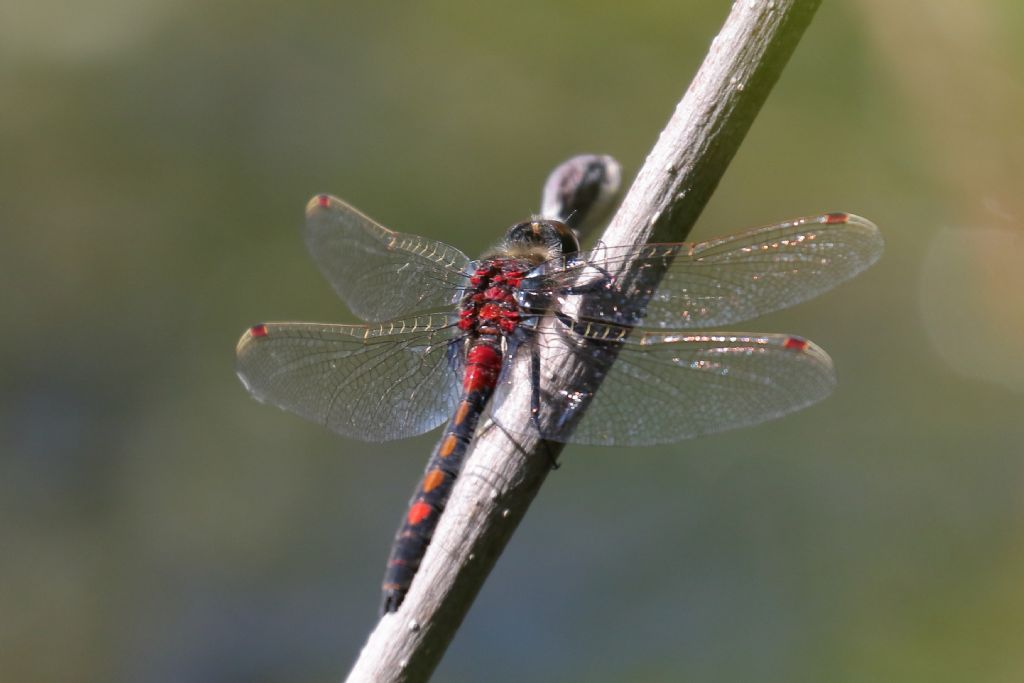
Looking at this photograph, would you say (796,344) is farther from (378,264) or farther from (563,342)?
(378,264)

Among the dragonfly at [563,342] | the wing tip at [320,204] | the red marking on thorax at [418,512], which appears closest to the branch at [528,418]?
the dragonfly at [563,342]

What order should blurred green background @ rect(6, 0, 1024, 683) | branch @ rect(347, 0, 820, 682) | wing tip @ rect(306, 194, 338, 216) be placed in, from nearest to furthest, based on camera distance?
branch @ rect(347, 0, 820, 682) < wing tip @ rect(306, 194, 338, 216) < blurred green background @ rect(6, 0, 1024, 683)

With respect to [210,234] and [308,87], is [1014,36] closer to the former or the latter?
[308,87]

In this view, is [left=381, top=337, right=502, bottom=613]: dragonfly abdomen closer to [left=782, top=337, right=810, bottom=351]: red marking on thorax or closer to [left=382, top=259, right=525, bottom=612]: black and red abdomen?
[left=382, top=259, right=525, bottom=612]: black and red abdomen

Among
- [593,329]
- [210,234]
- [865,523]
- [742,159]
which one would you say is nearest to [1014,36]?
[742,159]

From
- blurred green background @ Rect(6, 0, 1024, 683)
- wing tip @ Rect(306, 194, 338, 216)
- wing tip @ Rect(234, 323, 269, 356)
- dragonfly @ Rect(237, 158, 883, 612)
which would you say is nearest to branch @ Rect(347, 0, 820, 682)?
dragonfly @ Rect(237, 158, 883, 612)

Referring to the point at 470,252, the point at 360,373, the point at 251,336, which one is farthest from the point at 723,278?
the point at 470,252

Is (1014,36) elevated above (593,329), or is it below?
above
